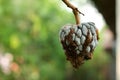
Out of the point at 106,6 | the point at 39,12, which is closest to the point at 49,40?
the point at 39,12

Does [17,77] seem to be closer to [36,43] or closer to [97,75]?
[36,43]

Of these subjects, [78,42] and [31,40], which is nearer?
[78,42]

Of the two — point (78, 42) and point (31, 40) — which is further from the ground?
point (31, 40)

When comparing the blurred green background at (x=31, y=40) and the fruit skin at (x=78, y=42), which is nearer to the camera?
the fruit skin at (x=78, y=42)

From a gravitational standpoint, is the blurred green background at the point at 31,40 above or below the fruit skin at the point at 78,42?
above

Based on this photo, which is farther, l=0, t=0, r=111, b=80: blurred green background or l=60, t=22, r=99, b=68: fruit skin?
l=0, t=0, r=111, b=80: blurred green background
